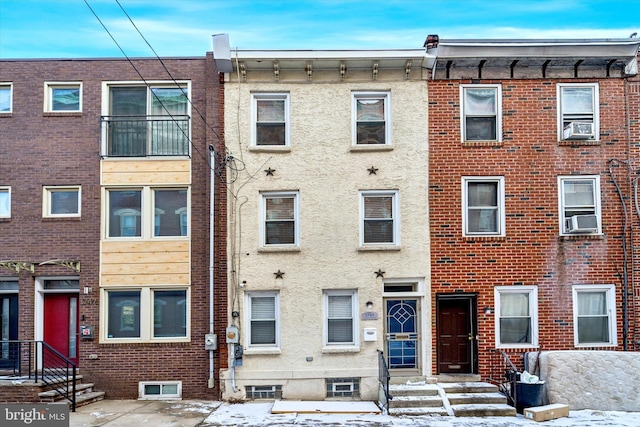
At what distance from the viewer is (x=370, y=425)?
1198cm

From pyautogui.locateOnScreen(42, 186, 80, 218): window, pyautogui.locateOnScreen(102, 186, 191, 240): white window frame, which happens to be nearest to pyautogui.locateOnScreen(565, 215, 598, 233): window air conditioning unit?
pyautogui.locateOnScreen(102, 186, 191, 240): white window frame

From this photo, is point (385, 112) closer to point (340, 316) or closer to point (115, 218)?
point (340, 316)

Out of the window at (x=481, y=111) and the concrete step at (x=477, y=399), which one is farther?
the window at (x=481, y=111)

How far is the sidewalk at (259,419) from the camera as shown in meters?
12.1

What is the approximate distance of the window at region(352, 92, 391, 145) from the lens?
14977mm

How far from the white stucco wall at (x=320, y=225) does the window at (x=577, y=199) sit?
10.7 feet

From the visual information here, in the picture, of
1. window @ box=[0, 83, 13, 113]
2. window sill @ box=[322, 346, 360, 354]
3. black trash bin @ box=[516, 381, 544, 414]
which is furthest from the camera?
window @ box=[0, 83, 13, 113]

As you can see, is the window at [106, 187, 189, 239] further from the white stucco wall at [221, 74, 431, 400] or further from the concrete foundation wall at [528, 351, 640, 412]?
the concrete foundation wall at [528, 351, 640, 412]

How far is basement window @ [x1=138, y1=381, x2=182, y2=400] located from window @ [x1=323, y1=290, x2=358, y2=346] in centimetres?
364

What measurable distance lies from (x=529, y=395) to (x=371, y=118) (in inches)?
280

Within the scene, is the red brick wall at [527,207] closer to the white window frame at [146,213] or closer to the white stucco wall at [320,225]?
the white stucco wall at [320,225]

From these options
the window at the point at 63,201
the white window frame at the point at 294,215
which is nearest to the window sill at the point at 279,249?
the white window frame at the point at 294,215

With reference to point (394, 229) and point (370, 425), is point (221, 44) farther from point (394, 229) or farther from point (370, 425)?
point (370, 425)

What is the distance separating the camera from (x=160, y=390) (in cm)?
1453
